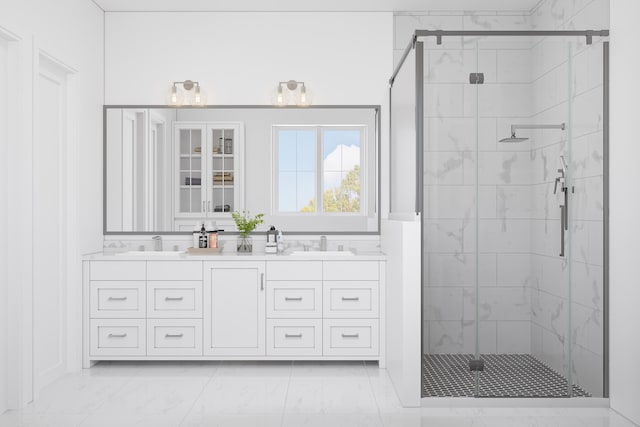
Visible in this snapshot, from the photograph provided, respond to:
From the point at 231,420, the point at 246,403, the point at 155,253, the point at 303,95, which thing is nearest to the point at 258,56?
the point at 303,95

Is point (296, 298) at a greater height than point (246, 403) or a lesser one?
greater

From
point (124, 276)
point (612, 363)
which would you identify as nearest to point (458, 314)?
point (612, 363)

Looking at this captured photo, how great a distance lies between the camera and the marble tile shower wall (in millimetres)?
3094

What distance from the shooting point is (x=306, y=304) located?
12.7ft

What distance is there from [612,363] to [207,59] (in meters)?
3.50

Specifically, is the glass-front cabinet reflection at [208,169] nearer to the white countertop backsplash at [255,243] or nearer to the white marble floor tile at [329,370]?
the white countertop backsplash at [255,243]

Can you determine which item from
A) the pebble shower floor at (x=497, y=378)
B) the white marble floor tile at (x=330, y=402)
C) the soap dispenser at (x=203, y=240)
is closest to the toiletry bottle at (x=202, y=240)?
the soap dispenser at (x=203, y=240)

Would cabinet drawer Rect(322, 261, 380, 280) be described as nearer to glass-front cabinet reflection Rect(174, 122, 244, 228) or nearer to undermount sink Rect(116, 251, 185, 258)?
glass-front cabinet reflection Rect(174, 122, 244, 228)

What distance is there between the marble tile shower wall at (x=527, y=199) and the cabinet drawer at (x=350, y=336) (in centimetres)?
68

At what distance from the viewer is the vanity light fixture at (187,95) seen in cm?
425

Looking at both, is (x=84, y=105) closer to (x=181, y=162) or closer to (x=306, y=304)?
(x=181, y=162)

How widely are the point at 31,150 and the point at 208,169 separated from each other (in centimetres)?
133

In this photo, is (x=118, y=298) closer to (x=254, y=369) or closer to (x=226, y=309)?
(x=226, y=309)

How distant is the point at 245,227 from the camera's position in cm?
416
